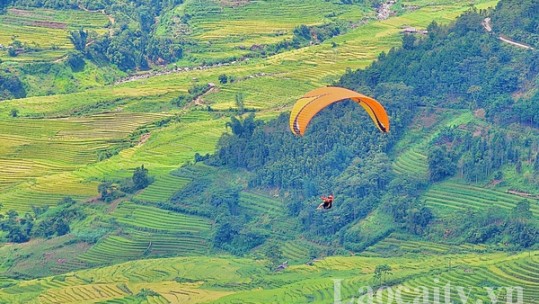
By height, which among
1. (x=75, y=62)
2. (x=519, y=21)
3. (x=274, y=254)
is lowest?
(x=274, y=254)

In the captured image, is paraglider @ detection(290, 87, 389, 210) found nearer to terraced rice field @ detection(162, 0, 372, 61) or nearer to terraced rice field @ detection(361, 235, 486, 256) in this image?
terraced rice field @ detection(361, 235, 486, 256)

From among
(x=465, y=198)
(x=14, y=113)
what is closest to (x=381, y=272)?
(x=465, y=198)

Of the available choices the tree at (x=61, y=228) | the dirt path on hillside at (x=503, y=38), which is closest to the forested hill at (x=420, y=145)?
the dirt path on hillside at (x=503, y=38)

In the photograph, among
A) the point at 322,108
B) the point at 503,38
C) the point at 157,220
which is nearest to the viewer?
the point at 322,108

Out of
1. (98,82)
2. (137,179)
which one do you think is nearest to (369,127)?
(137,179)

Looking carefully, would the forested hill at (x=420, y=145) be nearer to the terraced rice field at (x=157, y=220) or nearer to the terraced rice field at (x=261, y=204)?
the terraced rice field at (x=261, y=204)

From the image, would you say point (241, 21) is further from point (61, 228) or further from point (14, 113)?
point (61, 228)

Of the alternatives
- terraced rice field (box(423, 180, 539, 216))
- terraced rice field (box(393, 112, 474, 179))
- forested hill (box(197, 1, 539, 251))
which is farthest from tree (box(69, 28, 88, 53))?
terraced rice field (box(423, 180, 539, 216))
